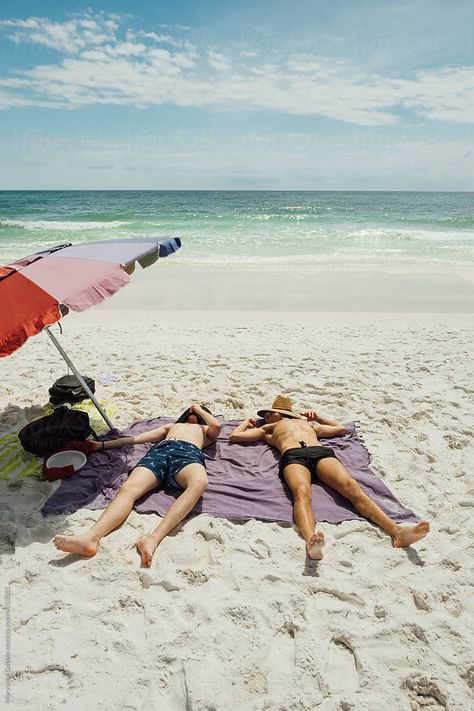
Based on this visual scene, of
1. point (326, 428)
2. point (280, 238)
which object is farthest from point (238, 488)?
point (280, 238)

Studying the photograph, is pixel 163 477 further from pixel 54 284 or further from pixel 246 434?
pixel 54 284

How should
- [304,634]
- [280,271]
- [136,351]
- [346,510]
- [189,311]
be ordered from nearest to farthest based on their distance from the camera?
[304,634]
[346,510]
[136,351]
[189,311]
[280,271]

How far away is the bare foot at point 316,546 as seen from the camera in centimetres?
302

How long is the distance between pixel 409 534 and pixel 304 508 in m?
0.73

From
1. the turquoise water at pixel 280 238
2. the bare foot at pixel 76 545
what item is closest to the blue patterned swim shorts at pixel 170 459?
the bare foot at pixel 76 545

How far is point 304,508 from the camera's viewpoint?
3467 millimetres

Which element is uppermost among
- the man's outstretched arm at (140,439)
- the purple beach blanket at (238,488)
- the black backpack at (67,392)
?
the black backpack at (67,392)

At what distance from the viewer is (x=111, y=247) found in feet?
14.5

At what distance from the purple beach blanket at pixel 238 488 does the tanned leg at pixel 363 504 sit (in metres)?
0.09

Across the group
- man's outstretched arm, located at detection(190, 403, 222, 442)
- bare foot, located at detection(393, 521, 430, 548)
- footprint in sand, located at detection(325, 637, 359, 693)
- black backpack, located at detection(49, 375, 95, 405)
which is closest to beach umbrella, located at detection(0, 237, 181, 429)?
man's outstretched arm, located at detection(190, 403, 222, 442)

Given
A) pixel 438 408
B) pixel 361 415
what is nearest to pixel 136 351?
pixel 361 415

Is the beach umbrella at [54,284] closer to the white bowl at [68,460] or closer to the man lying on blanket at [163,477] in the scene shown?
the man lying on blanket at [163,477]

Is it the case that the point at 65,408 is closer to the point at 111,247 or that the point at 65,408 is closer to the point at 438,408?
the point at 111,247

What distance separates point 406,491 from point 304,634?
69.6 inches
